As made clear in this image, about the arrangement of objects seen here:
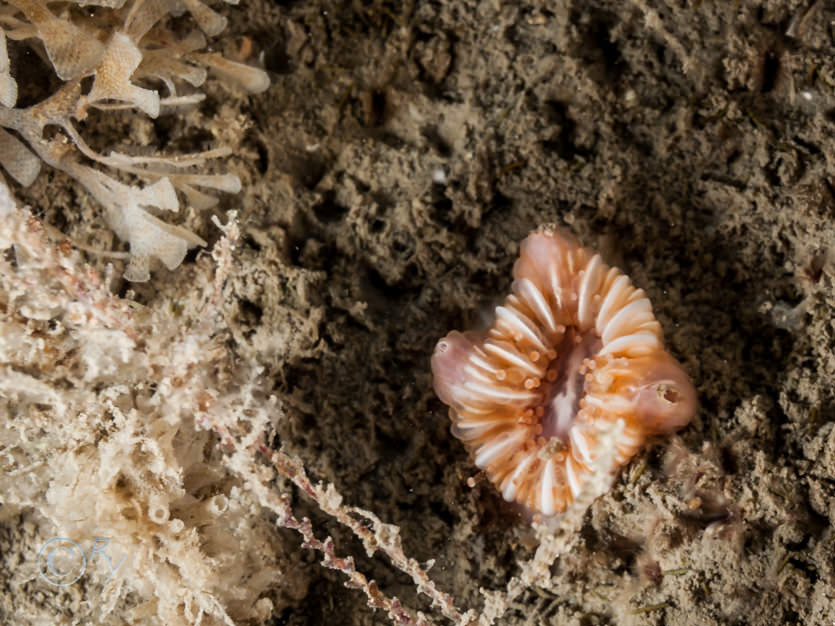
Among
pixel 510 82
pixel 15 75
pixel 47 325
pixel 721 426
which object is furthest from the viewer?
pixel 510 82

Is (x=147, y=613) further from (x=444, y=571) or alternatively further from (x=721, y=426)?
(x=721, y=426)

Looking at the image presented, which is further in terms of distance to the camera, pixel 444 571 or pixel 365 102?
pixel 365 102

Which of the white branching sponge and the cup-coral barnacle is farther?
the white branching sponge

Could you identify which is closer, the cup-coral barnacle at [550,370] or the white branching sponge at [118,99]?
the cup-coral barnacle at [550,370]

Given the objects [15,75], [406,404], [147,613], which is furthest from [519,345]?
[15,75]
